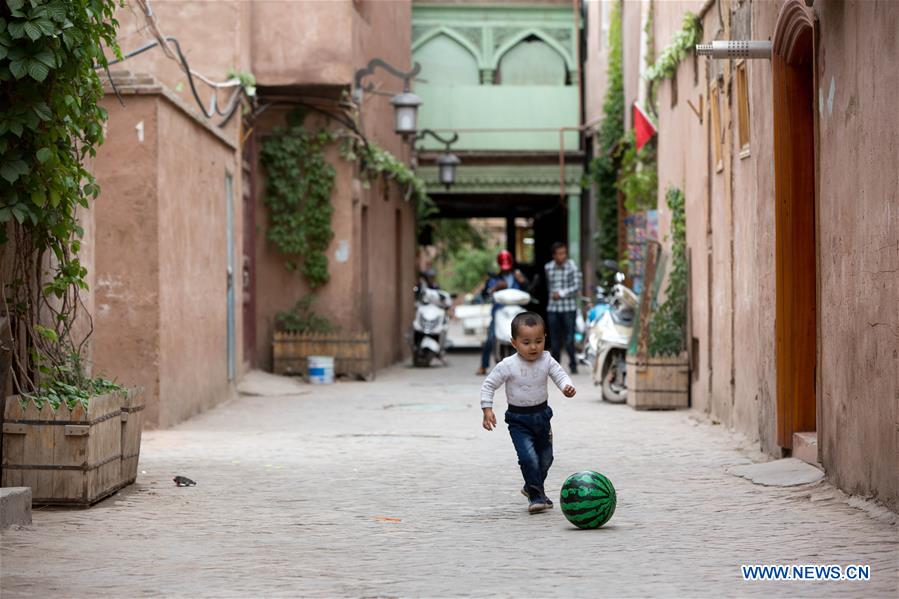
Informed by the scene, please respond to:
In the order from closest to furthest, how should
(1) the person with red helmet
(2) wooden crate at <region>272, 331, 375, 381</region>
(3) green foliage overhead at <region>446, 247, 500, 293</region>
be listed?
(2) wooden crate at <region>272, 331, 375, 381</region> < (1) the person with red helmet < (3) green foliage overhead at <region>446, 247, 500, 293</region>

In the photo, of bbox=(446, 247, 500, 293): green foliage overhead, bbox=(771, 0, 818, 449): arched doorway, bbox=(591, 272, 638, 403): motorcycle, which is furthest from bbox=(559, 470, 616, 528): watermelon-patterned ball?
bbox=(446, 247, 500, 293): green foliage overhead

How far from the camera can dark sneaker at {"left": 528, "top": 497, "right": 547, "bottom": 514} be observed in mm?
8055

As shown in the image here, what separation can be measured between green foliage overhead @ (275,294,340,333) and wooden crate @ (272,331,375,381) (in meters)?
0.14

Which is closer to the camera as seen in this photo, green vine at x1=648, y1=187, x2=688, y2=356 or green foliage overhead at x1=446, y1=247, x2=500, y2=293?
green vine at x1=648, y1=187, x2=688, y2=356

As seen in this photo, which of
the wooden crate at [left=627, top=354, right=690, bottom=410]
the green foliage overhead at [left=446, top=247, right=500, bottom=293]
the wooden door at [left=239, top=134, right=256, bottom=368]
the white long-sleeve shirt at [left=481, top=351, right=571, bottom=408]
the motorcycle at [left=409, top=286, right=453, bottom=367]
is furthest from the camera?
the green foliage overhead at [left=446, top=247, right=500, bottom=293]

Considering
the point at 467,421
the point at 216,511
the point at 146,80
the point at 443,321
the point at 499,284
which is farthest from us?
the point at 443,321

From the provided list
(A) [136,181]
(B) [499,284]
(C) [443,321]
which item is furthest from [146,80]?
(C) [443,321]

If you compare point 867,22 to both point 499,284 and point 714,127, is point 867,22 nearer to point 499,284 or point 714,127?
point 714,127

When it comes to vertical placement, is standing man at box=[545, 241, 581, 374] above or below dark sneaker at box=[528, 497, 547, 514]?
above

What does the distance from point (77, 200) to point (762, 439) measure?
5185 millimetres

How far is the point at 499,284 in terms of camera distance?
2305cm

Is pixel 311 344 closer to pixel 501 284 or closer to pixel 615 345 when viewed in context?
pixel 501 284

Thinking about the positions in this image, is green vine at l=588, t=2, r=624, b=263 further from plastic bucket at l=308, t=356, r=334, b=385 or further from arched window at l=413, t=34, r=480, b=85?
plastic bucket at l=308, t=356, r=334, b=385

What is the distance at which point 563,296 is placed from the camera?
71.7 ft
